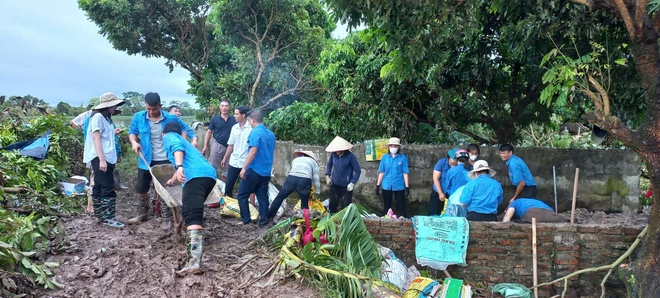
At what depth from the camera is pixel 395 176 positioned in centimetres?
739

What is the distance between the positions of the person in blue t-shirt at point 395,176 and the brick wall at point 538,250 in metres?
1.89

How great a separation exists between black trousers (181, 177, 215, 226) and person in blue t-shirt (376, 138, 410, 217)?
3622 mm

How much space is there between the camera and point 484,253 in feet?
17.9

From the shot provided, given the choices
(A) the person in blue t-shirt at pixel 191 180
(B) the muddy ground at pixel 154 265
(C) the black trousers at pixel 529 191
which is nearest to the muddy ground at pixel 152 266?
(B) the muddy ground at pixel 154 265

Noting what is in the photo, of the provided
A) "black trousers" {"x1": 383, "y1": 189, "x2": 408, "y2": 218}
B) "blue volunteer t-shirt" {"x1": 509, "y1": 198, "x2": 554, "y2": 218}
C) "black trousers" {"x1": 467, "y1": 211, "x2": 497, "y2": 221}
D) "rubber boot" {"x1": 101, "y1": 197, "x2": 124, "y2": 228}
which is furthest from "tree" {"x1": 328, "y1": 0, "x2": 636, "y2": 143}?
"rubber boot" {"x1": 101, "y1": 197, "x2": 124, "y2": 228}

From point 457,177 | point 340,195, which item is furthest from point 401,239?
point 340,195

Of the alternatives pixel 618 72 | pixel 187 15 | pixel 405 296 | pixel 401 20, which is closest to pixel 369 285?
pixel 405 296

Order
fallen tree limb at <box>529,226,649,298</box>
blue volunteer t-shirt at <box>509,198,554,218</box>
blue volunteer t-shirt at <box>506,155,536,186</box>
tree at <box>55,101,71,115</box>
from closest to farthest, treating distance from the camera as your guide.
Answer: fallen tree limb at <box>529,226,649,298</box> < blue volunteer t-shirt at <box>509,198,554,218</box> < blue volunteer t-shirt at <box>506,155,536,186</box> < tree at <box>55,101,71,115</box>

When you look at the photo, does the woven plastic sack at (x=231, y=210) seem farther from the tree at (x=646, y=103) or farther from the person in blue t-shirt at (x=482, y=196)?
the tree at (x=646, y=103)

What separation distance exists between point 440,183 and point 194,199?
416 cm

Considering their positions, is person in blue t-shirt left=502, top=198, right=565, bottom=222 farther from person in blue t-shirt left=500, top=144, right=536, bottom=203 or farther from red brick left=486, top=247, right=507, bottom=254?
person in blue t-shirt left=500, top=144, right=536, bottom=203

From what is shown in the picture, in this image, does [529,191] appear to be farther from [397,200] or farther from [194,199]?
[194,199]

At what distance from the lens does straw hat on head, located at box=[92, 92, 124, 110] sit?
515 cm

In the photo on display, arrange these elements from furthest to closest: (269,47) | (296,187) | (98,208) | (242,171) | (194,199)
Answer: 1. (269,47)
2. (296,187)
3. (242,171)
4. (98,208)
5. (194,199)
